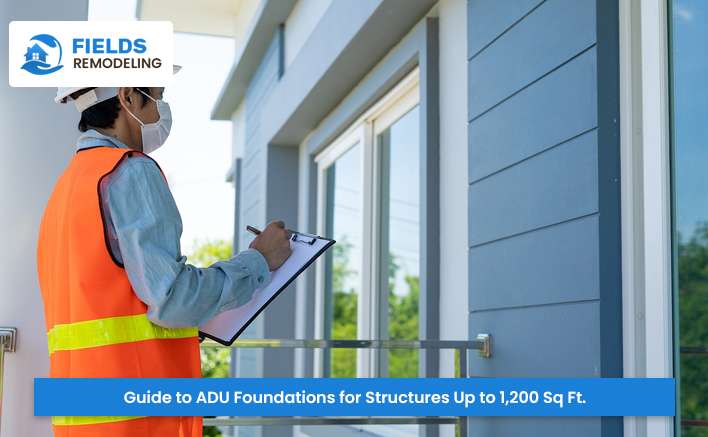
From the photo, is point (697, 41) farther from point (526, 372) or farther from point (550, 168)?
point (526, 372)

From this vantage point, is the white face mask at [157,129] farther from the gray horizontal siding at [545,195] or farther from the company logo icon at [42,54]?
the gray horizontal siding at [545,195]

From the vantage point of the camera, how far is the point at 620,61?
8.18 feet

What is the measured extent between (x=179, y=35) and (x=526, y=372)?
869 centimetres

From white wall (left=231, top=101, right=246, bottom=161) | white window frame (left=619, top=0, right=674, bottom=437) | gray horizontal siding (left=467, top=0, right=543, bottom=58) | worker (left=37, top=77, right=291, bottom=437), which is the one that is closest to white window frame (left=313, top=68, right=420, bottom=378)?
gray horizontal siding (left=467, top=0, right=543, bottom=58)

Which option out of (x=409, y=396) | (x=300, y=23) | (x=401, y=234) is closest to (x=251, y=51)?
(x=300, y=23)

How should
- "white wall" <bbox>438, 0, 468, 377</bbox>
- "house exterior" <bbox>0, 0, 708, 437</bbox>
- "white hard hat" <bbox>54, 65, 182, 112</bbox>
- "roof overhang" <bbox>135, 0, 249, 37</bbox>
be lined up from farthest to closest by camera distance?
"roof overhang" <bbox>135, 0, 249, 37</bbox> < "white wall" <bbox>438, 0, 468, 377</bbox> < "house exterior" <bbox>0, 0, 708, 437</bbox> < "white hard hat" <bbox>54, 65, 182, 112</bbox>

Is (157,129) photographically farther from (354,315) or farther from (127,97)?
(354,315)

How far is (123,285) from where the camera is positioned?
183 centimetres

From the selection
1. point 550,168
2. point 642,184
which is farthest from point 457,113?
point 642,184

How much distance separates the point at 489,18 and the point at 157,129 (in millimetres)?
1503

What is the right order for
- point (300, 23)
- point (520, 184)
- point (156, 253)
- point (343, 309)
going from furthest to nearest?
point (300, 23)
point (343, 309)
point (520, 184)
point (156, 253)

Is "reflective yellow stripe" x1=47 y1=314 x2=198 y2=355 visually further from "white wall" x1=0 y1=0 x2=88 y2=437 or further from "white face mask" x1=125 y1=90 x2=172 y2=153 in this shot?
"white wall" x1=0 y1=0 x2=88 y2=437

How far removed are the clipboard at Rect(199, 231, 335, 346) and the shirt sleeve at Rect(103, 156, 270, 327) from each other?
170mm

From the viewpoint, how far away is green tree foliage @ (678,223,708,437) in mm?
2129
